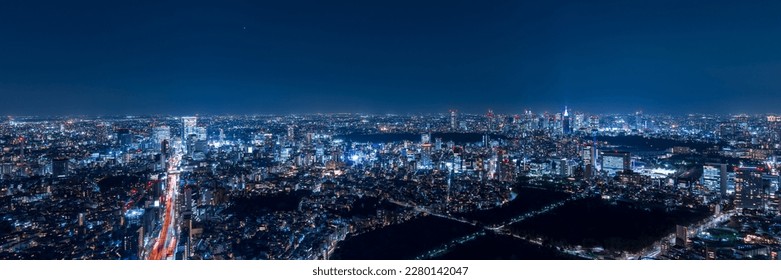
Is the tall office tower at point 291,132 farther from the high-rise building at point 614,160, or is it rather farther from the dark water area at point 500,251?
the high-rise building at point 614,160

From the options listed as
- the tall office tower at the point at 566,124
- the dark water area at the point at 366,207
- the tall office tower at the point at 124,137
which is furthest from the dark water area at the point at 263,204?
the tall office tower at the point at 566,124

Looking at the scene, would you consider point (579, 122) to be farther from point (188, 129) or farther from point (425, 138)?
point (188, 129)

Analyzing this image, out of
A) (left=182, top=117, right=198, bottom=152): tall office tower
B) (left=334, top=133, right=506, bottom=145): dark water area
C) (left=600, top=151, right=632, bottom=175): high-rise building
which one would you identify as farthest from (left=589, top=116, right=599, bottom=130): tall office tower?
(left=182, top=117, right=198, bottom=152): tall office tower

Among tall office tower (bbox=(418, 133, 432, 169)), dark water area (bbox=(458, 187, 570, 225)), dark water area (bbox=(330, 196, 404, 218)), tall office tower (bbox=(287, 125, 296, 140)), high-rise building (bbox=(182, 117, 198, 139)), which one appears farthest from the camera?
tall office tower (bbox=(418, 133, 432, 169))

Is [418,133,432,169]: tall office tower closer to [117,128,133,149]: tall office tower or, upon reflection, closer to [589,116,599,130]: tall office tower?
[589,116,599,130]: tall office tower

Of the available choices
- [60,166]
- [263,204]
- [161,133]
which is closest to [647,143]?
[263,204]
